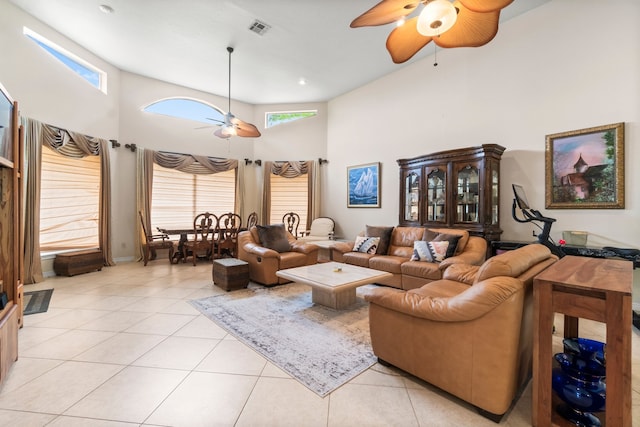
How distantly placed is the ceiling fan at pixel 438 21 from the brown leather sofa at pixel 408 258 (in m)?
2.31

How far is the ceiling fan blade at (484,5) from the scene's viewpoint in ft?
5.55

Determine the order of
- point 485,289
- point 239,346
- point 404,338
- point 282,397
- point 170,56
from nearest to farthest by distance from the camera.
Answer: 1. point 485,289
2. point 282,397
3. point 404,338
4. point 239,346
5. point 170,56

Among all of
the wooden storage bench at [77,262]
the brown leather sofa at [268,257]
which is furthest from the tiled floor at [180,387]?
the wooden storage bench at [77,262]

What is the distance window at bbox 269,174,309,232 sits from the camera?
276 inches

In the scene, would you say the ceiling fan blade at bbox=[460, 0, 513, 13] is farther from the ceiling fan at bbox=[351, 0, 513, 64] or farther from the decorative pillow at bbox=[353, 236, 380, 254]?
the decorative pillow at bbox=[353, 236, 380, 254]

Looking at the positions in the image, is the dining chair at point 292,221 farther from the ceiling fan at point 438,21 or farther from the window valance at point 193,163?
the ceiling fan at point 438,21

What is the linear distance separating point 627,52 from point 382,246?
11.9 feet

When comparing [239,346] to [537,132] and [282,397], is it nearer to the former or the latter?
[282,397]

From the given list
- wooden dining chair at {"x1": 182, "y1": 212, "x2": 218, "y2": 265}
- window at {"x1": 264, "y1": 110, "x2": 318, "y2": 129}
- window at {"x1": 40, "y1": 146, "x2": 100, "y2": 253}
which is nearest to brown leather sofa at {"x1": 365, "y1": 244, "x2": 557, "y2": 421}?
wooden dining chair at {"x1": 182, "y1": 212, "x2": 218, "y2": 265}

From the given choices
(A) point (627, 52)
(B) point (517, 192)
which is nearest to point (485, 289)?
(B) point (517, 192)

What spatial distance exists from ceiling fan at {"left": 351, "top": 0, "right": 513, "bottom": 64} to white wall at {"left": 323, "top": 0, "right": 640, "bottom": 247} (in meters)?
2.23

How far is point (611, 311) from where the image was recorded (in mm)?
1190

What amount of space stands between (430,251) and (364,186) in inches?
98.9

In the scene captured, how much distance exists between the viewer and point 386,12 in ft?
6.35
